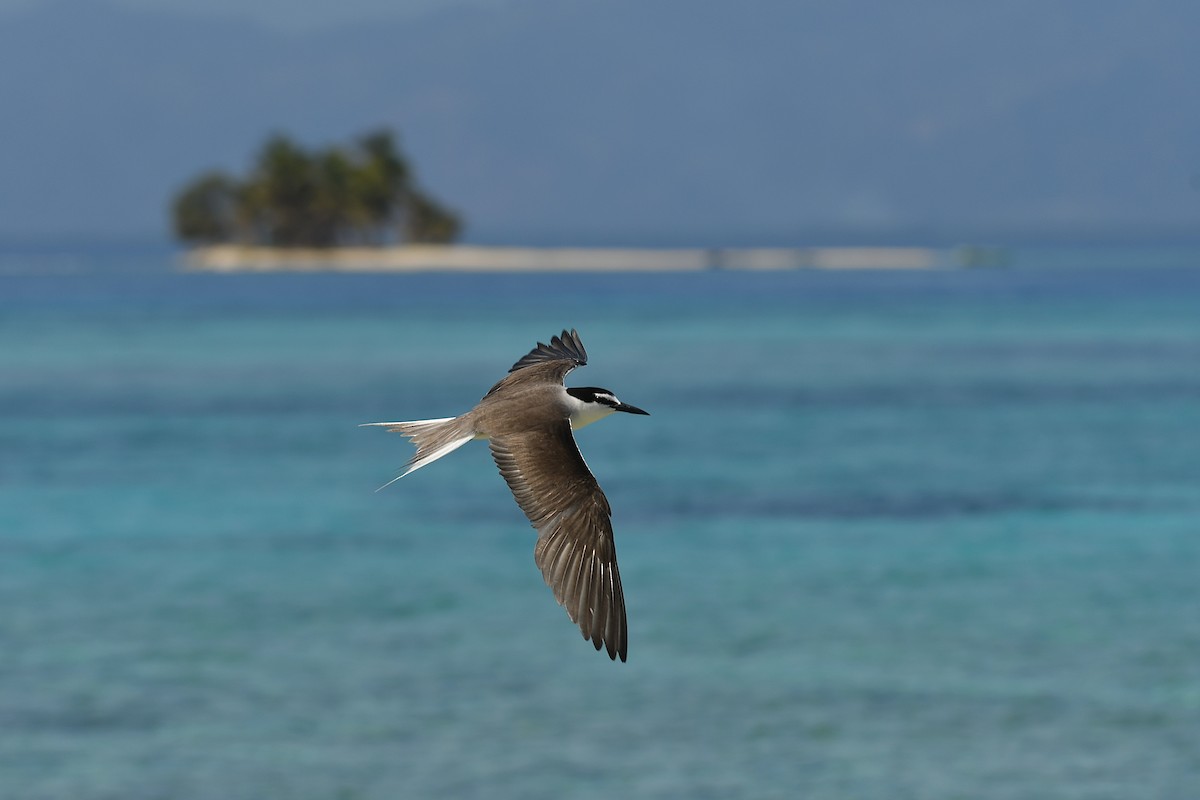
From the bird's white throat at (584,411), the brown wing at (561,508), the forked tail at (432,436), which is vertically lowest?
the brown wing at (561,508)

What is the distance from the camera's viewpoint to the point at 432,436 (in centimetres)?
1062

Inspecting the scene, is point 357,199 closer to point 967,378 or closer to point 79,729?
point 967,378

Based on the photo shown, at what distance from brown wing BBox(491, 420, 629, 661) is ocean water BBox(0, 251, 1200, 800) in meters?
12.1

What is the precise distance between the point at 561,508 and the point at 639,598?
69.3 feet

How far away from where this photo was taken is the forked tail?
9.97 m

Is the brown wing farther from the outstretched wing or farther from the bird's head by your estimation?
the outstretched wing

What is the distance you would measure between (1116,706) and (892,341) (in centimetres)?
6966

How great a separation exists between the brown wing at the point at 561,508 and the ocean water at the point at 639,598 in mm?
12097

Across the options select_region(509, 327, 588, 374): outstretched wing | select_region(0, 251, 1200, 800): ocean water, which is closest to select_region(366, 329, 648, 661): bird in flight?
select_region(509, 327, 588, 374): outstretched wing

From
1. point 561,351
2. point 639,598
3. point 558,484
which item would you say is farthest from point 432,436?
point 639,598

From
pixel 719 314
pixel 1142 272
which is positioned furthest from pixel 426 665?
pixel 1142 272

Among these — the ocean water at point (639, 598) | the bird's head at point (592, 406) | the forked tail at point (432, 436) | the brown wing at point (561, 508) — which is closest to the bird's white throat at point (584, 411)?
the bird's head at point (592, 406)

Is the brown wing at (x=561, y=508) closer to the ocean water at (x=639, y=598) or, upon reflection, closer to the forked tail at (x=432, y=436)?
the forked tail at (x=432, y=436)

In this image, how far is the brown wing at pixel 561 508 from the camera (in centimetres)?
1023
